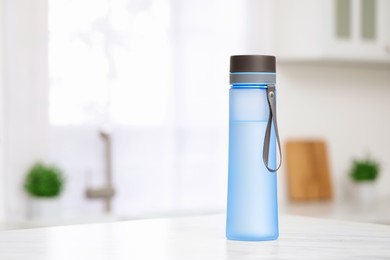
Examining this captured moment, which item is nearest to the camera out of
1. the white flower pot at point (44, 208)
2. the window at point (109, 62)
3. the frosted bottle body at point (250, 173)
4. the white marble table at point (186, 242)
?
the white marble table at point (186, 242)

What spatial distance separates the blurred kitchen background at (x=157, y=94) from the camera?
3418 millimetres

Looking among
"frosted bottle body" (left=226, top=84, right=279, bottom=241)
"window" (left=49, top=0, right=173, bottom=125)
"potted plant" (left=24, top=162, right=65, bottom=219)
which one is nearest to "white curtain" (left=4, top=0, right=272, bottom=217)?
"window" (left=49, top=0, right=173, bottom=125)

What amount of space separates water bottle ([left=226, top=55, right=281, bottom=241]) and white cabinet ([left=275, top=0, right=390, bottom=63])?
2.76 metres

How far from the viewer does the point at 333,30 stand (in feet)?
13.3

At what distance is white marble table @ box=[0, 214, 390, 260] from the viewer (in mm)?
1166

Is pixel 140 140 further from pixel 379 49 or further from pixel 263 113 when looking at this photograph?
pixel 263 113

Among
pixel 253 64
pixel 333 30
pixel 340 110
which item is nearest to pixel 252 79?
pixel 253 64

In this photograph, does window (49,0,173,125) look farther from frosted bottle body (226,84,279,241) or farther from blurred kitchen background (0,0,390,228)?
frosted bottle body (226,84,279,241)

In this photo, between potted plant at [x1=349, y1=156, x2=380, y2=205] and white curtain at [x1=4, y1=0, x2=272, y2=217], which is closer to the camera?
white curtain at [x1=4, y1=0, x2=272, y2=217]

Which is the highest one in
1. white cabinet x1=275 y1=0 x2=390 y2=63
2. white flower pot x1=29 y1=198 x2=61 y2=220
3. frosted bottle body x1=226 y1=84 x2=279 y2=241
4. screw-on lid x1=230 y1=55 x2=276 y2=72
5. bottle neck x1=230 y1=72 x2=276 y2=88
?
white cabinet x1=275 y1=0 x2=390 y2=63

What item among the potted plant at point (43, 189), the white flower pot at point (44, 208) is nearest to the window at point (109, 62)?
the potted plant at point (43, 189)

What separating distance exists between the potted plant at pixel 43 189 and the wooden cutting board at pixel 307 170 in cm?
138

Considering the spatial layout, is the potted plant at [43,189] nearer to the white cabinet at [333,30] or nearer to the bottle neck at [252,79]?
the white cabinet at [333,30]

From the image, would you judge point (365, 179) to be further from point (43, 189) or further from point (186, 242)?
point (186, 242)
